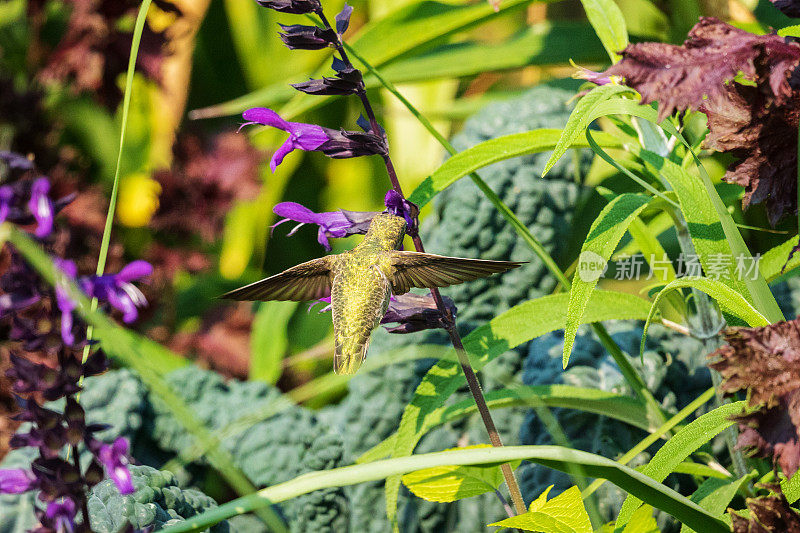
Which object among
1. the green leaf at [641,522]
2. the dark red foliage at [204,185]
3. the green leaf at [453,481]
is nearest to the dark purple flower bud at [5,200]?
the green leaf at [453,481]

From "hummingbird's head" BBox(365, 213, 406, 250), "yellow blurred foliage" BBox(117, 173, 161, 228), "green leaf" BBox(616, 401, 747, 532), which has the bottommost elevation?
"yellow blurred foliage" BBox(117, 173, 161, 228)

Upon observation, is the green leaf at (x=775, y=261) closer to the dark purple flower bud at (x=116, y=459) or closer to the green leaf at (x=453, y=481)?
the green leaf at (x=453, y=481)

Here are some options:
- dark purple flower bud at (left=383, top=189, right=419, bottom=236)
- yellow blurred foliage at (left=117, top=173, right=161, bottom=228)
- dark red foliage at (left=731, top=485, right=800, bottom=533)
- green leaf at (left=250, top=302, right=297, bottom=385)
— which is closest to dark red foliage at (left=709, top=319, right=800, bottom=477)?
dark red foliage at (left=731, top=485, right=800, bottom=533)

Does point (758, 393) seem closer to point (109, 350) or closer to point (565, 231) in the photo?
point (565, 231)

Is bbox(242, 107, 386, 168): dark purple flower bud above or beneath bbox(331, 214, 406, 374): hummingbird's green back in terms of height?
→ above

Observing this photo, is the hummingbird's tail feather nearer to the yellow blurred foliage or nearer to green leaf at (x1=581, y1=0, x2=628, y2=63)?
green leaf at (x1=581, y1=0, x2=628, y2=63)
